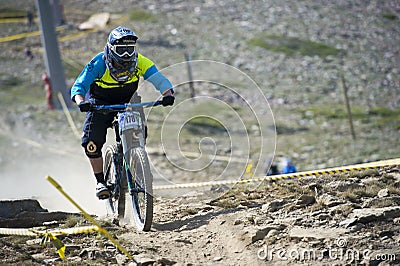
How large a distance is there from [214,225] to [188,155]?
14105mm

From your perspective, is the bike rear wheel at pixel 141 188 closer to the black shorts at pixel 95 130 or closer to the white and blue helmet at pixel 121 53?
the black shorts at pixel 95 130

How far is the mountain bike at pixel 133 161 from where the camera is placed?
727 cm

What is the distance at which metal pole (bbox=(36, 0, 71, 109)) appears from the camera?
24509 mm

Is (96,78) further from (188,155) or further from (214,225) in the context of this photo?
(188,155)

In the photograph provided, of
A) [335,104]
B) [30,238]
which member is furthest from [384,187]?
[335,104]

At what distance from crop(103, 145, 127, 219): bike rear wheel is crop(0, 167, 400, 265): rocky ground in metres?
0.30

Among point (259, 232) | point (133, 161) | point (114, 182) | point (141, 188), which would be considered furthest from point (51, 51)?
point (259, 232)

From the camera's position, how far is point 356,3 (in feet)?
136

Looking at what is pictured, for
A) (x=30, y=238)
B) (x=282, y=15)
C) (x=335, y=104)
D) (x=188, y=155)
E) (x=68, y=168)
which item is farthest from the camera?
(x=282, y=15)

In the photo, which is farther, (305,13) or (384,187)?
(305,13)

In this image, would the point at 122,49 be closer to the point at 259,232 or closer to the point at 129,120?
the point at 129,120

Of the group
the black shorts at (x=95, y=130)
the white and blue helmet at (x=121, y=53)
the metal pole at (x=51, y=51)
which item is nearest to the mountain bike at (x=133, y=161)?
the black shorts at (x=95, y=130)

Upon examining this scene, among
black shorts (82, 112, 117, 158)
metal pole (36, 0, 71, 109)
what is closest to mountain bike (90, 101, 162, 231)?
black shorts (82, 112, 117, 158)

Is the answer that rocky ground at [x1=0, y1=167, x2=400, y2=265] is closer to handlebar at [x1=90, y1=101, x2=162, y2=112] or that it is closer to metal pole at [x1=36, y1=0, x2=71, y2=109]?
handlebar at [x1=90, y1=101, x2=162, y2=112]
